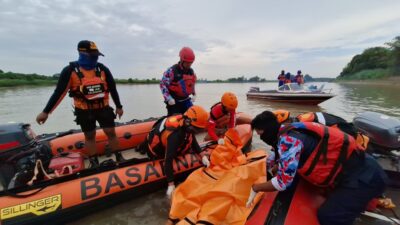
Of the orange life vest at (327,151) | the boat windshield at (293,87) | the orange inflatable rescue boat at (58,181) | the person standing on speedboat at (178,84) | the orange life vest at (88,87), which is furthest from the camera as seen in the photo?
the boat windshield at (293,87)

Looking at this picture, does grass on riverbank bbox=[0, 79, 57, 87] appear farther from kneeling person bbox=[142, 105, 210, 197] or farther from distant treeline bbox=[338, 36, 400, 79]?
distant treeline bbox=[338, 36, 400, 79]

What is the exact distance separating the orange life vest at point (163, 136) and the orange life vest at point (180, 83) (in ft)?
2.95

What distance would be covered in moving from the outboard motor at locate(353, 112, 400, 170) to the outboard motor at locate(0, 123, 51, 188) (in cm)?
382

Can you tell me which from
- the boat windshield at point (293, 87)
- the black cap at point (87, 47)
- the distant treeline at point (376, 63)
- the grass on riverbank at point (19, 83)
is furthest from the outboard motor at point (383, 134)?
the distant treeline at point (376, 63)

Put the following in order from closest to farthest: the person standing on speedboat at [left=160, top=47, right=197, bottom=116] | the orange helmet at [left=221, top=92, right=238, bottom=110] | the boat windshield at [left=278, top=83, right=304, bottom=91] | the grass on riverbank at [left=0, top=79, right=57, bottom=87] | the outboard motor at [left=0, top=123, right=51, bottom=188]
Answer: the outboard motor at [left=0, top=123, right=51, bottom=188], the orange helmet at [left=221, top=92, right=238, bottom=110], the person standing on speedboat at [left=160, top=47, right=197, bottom=116], the boat windshield at [left=278, top=83, right=304, bottom=91], the grass on riverbank at [left=0, top=79, right=57, bottom=87]

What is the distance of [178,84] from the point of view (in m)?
3.66

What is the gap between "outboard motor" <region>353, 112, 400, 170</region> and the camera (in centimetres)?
267

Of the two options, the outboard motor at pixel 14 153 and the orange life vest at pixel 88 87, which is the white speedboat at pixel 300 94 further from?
the outboard motor at pixel 14 153

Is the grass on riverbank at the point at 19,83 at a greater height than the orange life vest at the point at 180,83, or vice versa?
the orange life vest at the point at 180,83

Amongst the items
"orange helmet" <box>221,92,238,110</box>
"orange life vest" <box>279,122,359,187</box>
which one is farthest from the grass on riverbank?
"orange life vest" <box>279,122,359,187</box>

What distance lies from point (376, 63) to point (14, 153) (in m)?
57.0

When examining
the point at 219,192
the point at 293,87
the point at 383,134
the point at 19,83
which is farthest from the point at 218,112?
the point at 19,83

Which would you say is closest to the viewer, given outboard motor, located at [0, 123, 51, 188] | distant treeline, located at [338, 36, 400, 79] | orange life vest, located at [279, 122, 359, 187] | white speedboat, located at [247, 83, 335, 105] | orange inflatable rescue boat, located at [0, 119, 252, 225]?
orange life vest, located at [279, 122, 359, 187]

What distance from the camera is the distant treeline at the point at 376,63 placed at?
31953 mm
